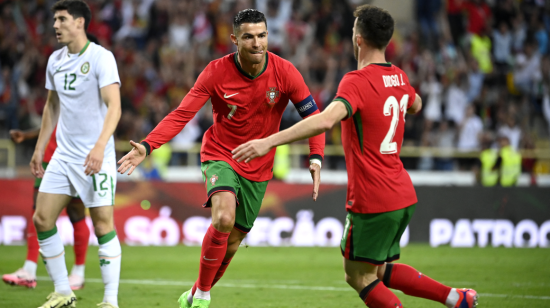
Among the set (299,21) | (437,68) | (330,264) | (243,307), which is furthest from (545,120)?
(243,307)

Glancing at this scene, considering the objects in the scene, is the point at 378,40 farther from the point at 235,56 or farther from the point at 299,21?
the point at 299,21

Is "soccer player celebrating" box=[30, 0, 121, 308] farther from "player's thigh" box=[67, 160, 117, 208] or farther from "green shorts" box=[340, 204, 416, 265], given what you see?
"green shorts" box=[340, 204, 416, 265]

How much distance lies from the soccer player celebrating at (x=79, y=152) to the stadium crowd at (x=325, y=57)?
9.44 m

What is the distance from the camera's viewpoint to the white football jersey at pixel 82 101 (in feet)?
18.7

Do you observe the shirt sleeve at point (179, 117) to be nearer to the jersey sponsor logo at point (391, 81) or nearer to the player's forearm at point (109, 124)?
the player's forearm at point (109, 124)

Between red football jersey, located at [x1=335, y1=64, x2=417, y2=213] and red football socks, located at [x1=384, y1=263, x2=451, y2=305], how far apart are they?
555 millimetres

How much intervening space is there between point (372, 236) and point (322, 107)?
11.4m

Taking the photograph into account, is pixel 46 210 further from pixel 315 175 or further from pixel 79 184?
pixel 315 175

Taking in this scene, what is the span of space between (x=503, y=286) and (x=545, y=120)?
10053 millimetres

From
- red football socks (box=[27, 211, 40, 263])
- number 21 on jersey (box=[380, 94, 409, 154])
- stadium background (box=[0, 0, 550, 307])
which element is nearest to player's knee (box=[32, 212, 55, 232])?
red football socks (box=[27, 211, 40, 263])

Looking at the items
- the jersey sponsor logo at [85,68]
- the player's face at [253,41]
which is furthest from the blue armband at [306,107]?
the jersey sponsor logo at [85,68]

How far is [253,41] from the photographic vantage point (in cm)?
533

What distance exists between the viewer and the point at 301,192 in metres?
12.3

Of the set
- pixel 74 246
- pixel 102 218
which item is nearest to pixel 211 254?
pixel 102 218
